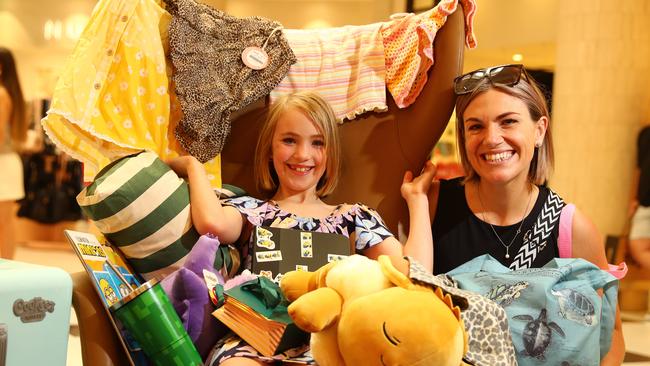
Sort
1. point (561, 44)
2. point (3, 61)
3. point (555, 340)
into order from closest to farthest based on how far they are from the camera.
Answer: point (555, 340), point (3, 61), point (561, 44)

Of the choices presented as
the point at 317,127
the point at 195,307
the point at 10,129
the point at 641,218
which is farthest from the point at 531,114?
the point at 10,129

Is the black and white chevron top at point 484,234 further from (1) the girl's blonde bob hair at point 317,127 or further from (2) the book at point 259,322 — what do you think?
(2) the book at point 259,322

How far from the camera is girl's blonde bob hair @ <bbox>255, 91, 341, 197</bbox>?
205cm

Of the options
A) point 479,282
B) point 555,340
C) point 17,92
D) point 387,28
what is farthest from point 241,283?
point 17,92

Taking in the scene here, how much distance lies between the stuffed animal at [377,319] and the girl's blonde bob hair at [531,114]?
73cm

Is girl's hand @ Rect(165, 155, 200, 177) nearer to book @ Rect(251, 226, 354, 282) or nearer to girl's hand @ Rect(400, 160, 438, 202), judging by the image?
book @ Rect(251, 226, 354, 282)

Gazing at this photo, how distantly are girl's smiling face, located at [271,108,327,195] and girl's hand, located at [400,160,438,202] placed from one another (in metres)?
0.21

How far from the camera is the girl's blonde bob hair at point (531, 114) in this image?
1.90m

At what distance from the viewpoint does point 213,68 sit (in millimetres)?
2115

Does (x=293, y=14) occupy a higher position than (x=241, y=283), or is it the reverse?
(x=293, y=14)

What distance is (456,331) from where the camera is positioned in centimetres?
122

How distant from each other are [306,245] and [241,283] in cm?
28

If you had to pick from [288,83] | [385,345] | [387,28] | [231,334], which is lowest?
[231,334]

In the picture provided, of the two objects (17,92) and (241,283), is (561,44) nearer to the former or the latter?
(17,92)
